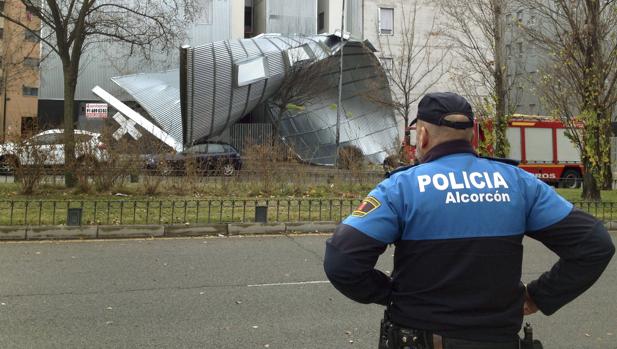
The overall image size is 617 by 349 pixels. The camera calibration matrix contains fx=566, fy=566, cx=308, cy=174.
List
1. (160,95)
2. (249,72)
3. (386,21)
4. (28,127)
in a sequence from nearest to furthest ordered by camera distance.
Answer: (28,127) → (249,72) → (160,95) → (386,21)

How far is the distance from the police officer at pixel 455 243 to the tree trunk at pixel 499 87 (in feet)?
54.0

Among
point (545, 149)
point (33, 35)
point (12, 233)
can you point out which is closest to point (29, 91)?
point (33, 35)

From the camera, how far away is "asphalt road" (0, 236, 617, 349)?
4.77m

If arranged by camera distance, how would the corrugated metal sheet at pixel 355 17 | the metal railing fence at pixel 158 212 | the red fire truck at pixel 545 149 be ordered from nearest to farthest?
1. the metal railing fence at pixel 158 212
2. the red fire truck at pixel 545 149
3. the corrugated metal sheet at pixel 355 17

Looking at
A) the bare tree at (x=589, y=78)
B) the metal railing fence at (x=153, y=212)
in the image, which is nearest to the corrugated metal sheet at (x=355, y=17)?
the bare tree at (x=589, y=78)

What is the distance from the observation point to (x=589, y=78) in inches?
573

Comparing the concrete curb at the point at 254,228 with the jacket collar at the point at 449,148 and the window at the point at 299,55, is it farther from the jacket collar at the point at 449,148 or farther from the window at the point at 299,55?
the window at the point at 299,55

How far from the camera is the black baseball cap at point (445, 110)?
206cm

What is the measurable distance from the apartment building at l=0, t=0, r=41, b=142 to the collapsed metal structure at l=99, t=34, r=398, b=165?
696cm

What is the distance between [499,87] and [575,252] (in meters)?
17.3

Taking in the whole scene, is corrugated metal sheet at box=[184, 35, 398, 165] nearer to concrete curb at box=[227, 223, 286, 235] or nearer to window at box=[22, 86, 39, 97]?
concrete curb at box=[227, 223, 286, 235]

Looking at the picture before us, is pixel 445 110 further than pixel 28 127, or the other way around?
pixel 28 127

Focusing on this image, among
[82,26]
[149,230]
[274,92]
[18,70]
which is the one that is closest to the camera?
[149,230]

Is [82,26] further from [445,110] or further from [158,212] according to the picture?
[445,110]
